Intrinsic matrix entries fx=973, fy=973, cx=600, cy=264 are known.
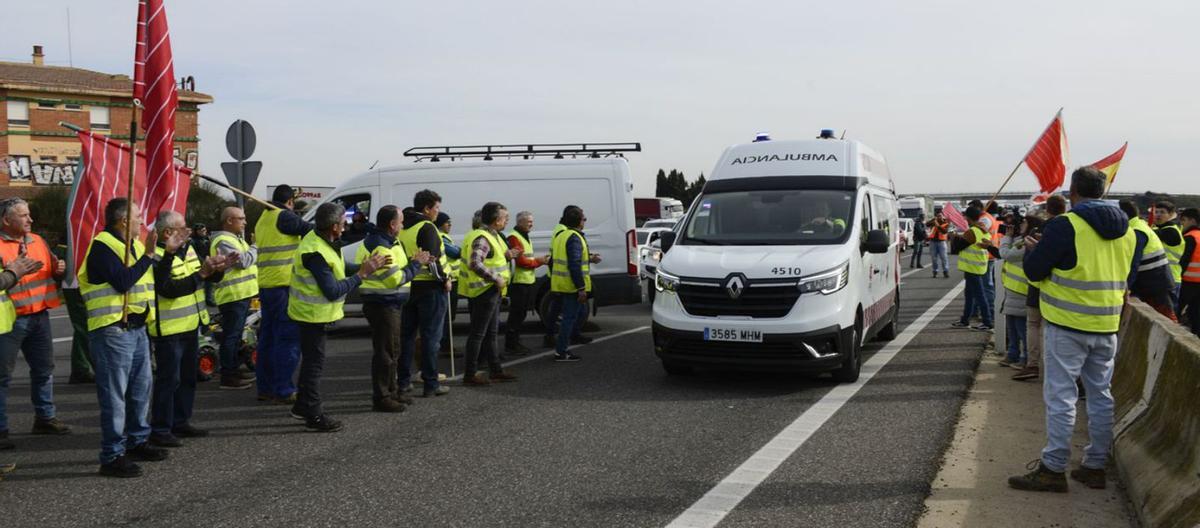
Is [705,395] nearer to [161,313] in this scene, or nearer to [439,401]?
[439,401]

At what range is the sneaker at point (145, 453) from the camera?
19.9ft

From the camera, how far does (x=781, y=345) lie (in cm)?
808

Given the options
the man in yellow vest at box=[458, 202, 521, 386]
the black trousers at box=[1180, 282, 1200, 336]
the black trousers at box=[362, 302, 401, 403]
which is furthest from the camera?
the black trousers at box=[1180, 282, 1200, 336]

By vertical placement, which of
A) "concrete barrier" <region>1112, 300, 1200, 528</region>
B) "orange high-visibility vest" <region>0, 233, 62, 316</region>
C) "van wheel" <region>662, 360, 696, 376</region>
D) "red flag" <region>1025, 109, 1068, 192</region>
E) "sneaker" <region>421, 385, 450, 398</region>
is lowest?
"sneaker" <region>421, 385, 450, 398</region>

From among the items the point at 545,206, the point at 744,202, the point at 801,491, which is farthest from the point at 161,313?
the point at 545,206

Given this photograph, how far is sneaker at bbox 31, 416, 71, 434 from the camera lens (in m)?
7.00

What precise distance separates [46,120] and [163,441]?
5158 cm

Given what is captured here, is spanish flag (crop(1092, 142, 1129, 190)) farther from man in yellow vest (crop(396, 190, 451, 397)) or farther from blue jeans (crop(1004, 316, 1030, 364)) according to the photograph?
man in yellow vest (crop(396, 190, 451, 397))

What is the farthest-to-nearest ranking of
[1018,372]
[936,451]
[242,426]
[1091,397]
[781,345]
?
[1018,372] → [781,345] → [242,426] → [936,451] → [1091,397]

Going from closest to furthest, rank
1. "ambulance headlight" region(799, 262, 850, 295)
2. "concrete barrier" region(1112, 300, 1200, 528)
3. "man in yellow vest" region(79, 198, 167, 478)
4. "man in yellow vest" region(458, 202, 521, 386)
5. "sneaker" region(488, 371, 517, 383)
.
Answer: "concrete barrier" region(1112, 300, 1200, 528), "man in yellow vest" region(79, 198, 167, 478), "ambulance headlight" region(799, 262, 850, 295), "man in yellow vest" region(458, 202, 521, 386), "sneaker" region(488, 371, 517, 383)

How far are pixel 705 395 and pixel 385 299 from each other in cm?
277

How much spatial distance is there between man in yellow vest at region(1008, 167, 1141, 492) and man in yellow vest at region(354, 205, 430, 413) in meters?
4.33

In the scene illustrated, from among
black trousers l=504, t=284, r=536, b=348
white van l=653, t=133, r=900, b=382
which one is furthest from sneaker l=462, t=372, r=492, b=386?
black trousers l=504, t=284, r=536, b=348

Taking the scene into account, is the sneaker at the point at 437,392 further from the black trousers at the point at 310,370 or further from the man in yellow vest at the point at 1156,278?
the man in yellow vest at the point at 1156,278
